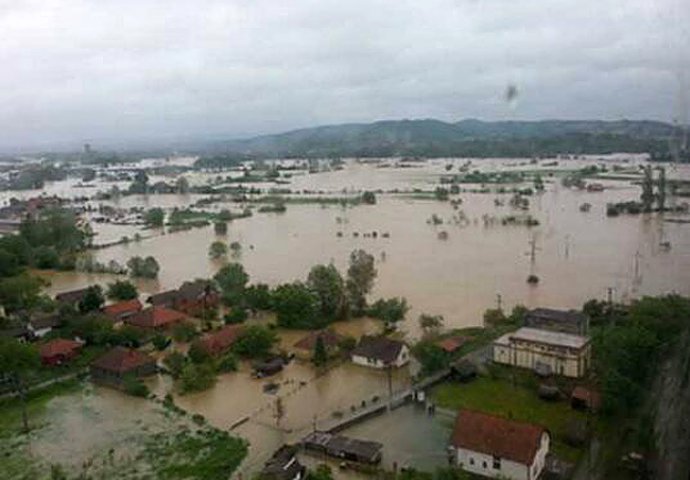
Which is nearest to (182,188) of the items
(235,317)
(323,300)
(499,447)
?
(235,317)

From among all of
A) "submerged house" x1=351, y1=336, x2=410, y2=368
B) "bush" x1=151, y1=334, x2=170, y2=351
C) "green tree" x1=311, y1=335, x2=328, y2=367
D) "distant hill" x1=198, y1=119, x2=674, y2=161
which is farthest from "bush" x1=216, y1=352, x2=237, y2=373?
"distant hill" x1=198, y1=119, x2=674, y2=161

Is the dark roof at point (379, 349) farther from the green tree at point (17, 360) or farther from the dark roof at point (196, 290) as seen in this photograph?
the green tree at point (17, 360)

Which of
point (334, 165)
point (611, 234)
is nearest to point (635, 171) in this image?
point (611, 234)

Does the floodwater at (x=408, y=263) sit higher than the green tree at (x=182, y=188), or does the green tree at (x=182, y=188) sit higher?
the green tree at (x=182, y=188)

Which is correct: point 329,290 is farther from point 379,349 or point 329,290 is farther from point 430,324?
point 379,349

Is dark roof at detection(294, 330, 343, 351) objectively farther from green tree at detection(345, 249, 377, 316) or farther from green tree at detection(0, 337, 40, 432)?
green tree at detection(0, 337, 40, 432)

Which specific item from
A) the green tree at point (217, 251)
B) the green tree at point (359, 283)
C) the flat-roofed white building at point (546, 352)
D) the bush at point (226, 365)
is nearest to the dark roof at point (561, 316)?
the flat-roofed white building at point (546, 352)
